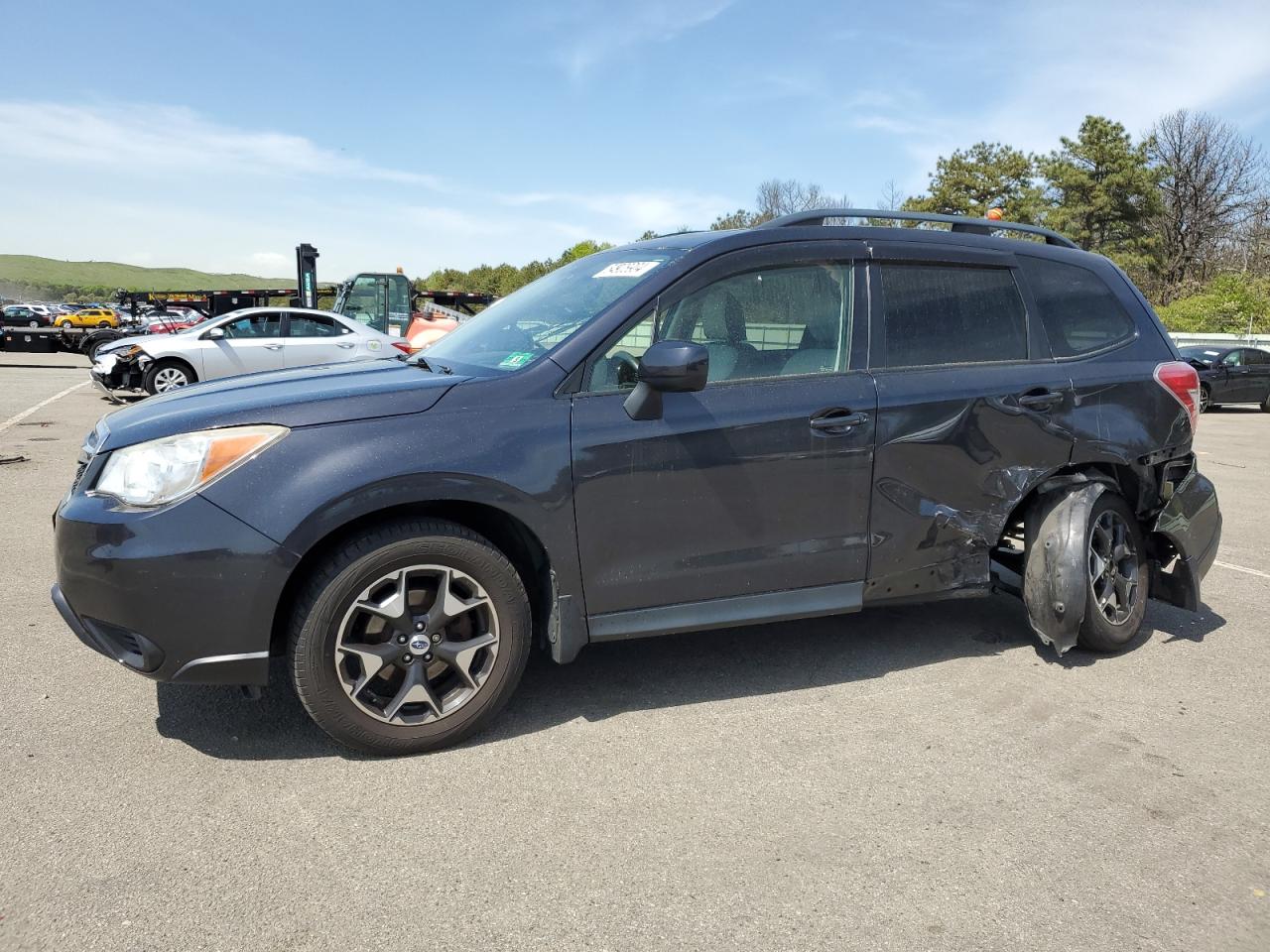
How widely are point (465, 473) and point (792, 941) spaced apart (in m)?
1.70

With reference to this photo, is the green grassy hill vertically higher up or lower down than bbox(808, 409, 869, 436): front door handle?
higher up

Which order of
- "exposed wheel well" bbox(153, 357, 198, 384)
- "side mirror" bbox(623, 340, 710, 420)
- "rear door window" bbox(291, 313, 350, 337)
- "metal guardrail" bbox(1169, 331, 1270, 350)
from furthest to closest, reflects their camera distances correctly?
1. "metal guardrail" bbox(1169, 331, 1270, 350)
2. "rear door window" bbox(291, 313, 350, 337)
3. "exposed wheel well" bbox(153, 357, 198, 384)
4. "side mirror" bbox(623, 340, 710, 420)

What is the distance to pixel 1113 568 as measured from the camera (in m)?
4.33

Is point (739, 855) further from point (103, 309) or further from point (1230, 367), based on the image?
point (103, 309)

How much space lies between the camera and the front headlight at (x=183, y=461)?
294 centimetres

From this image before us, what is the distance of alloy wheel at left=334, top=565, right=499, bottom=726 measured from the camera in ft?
10.1

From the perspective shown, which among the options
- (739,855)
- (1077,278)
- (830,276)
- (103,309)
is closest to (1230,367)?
(1077,278)

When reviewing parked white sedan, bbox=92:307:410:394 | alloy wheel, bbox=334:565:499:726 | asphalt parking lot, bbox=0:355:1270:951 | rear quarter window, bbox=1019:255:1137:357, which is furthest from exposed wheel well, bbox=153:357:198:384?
rear quarter window, bbox=1019:255:1137:357

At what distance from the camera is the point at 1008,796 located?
9.95 ft

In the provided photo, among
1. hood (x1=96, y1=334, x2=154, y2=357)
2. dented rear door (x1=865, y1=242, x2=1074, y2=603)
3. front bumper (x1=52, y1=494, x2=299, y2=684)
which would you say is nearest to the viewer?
front bumper (x1=52, y1=494, x2=299, y2=684)

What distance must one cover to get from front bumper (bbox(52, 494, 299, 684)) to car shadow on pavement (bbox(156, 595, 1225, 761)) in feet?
1.47

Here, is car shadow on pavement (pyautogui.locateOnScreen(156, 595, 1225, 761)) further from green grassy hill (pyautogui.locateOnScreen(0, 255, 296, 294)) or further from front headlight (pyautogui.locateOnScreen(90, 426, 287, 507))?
green grassy hill (pyautogui.locateOnScreen(0, 255, 296, 294))

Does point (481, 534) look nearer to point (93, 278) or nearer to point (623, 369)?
point (623, 369)

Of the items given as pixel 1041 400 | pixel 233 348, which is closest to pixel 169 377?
pixel 233 348
